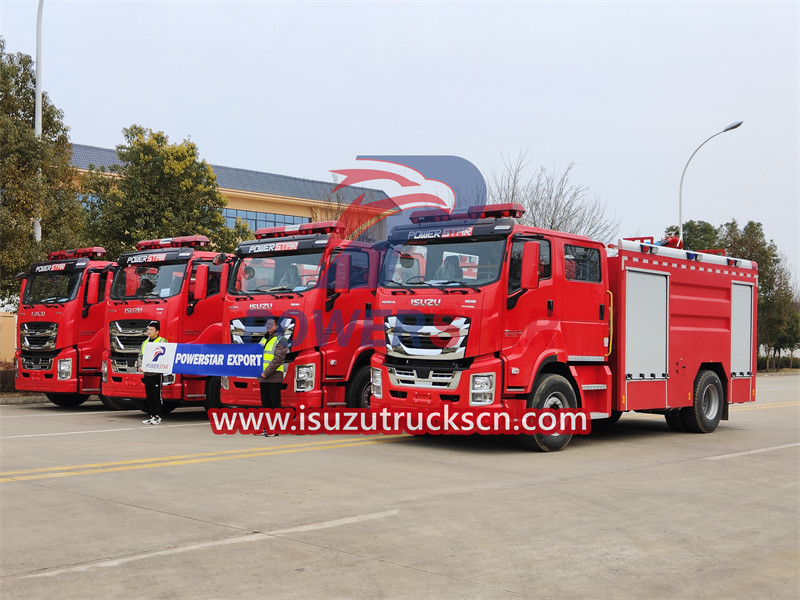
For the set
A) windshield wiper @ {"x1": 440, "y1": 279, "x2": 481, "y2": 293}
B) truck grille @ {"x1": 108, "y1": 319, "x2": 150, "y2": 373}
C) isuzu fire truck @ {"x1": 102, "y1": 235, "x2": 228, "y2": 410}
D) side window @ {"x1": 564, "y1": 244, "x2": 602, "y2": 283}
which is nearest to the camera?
windshield wiper @ {"x1": 440, "y1": 279, "x2": 481, "y2": 293}

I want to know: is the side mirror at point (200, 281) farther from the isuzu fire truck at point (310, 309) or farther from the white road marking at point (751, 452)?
the white road marking at point (751, 452)

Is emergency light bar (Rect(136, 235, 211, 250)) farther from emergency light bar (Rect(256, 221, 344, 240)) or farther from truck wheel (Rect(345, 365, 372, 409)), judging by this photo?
A: truck wheel (Rect(345, 365, 372, 409))

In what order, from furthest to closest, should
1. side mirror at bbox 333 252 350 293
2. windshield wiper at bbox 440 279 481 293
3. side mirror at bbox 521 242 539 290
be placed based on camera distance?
side mirror at bbox 333 252 350 293 < windshield wiper at bbox 440 279 481 293 < side mirror at bbox 521 242 539 290

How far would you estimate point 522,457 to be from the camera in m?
11.6

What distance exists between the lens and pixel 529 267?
1139cm

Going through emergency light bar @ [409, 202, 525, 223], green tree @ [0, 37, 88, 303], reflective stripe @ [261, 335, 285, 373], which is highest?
green tree @ [0, 37, 88, 303]

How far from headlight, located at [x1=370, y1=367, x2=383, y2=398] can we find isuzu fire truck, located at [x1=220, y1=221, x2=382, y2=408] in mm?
1338

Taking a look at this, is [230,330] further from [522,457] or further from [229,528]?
[229,528]

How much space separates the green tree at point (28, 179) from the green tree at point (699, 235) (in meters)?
34.2

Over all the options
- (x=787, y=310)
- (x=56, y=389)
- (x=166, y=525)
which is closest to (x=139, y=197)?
(x=56, y=389)

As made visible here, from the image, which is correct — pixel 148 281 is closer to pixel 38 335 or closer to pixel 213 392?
pixel 213 392

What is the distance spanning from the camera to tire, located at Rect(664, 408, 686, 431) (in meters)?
15.1

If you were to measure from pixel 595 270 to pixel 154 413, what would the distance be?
26.3ft

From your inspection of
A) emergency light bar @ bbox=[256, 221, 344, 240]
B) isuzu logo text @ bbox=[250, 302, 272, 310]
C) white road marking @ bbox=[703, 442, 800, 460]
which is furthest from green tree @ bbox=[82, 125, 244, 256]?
white road marking @ bbox=[703, 442, 800, 460]
